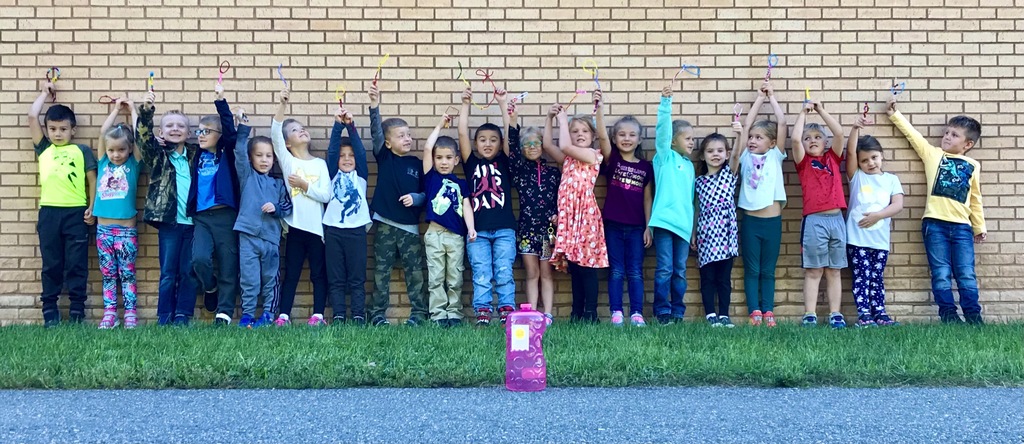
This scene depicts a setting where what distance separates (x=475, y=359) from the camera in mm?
5137

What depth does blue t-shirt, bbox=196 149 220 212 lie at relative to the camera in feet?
23.1

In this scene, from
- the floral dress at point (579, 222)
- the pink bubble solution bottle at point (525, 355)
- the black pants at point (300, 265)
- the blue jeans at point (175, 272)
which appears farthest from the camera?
the black pants at point (300, 265)

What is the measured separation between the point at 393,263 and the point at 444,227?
1.72ft

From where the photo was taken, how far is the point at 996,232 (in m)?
7.51

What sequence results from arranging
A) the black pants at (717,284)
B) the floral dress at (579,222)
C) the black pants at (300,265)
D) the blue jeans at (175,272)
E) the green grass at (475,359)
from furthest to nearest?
the black pants at (717,284)
the black pants at (300,265)
the blue jeans at (175,272)
the floral dress at (579,222)
the green grass at (475,359)

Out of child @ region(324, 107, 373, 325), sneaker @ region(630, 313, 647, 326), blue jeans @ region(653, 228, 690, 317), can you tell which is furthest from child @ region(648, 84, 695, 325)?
child @ region(324, 107, 373, 325)

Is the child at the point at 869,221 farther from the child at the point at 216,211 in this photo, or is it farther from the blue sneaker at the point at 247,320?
the child at the point at 216,211

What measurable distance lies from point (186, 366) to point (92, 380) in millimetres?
486

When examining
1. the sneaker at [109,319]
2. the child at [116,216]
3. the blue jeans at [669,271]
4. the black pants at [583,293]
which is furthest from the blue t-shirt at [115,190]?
the blue jeans at [669,271]

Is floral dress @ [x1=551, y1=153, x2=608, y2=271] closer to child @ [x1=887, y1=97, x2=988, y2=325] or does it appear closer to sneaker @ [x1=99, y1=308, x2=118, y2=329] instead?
child @ [x1=887, y1=97, x2=988, y2=325]

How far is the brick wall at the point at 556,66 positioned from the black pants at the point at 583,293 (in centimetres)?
20

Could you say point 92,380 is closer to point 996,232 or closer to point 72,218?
point 72,218

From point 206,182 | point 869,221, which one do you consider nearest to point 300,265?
point 206,182

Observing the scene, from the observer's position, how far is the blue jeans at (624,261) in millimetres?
7180
